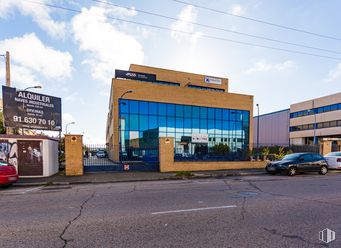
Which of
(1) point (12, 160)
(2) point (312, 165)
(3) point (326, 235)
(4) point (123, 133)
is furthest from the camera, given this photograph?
(4) point (123, 133)

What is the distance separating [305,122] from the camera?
199ft

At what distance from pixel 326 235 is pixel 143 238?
3.48 m

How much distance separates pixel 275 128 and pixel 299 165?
61263 mm

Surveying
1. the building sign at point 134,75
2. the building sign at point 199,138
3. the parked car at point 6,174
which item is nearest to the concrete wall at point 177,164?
the parked car at point 6,174

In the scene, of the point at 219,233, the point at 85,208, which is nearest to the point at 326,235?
the point at 219,233

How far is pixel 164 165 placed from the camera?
1625 cm

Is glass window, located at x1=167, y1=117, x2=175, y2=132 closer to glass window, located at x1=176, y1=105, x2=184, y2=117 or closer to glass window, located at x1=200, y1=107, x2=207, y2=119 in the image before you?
glass window, located at x1=176, y1=105, x2=184, y2=117

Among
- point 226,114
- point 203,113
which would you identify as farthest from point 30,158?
point 226,114

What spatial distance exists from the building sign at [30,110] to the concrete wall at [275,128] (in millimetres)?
61153

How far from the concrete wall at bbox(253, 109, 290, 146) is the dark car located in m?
53.6

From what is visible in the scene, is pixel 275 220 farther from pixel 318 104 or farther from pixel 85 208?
pixel 318 104

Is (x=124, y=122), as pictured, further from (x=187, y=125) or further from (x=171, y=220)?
(x=171, y=220)

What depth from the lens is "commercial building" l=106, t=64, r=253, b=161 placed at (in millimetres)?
28734

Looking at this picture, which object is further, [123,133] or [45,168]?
[123,133]
